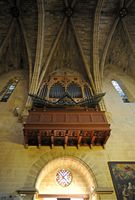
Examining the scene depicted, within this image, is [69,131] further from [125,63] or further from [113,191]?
[125,63]

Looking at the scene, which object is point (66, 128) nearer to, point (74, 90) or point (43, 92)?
point (43, 92)

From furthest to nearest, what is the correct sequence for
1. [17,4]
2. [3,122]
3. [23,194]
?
[17,4]
[3,122]
[23,194]

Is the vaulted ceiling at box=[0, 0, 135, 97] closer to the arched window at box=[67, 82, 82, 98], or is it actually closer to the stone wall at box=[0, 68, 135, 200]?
the arched window at box=[67, 82, 82, 98]

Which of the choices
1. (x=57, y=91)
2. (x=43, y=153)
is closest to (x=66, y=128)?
(x=43, y=153)

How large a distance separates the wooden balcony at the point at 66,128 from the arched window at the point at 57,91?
3.26 metres

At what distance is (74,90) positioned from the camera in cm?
1434

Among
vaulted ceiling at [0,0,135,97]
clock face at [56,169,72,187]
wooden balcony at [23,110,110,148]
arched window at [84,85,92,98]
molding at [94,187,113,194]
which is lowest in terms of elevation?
molding at [94,187,113,194]

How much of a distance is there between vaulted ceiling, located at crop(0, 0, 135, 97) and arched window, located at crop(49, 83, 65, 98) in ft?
4.09

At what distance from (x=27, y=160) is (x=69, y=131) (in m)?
2.41

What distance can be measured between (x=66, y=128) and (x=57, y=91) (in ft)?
17.0

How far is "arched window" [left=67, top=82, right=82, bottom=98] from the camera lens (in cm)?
1387

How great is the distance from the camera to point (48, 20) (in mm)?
15703

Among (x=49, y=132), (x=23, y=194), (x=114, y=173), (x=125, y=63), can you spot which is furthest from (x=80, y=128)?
(x=125, y=63)

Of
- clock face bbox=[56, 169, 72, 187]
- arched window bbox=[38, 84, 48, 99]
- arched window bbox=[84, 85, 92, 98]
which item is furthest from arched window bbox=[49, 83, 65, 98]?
clock face bbox=[56, 169, 72, 187]
